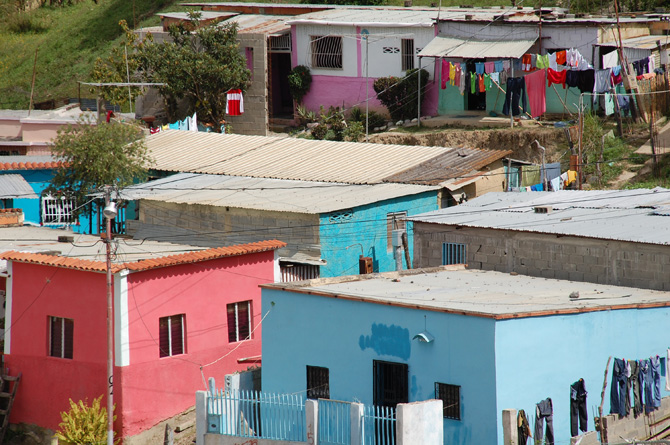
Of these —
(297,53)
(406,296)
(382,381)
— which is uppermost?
(297,53)

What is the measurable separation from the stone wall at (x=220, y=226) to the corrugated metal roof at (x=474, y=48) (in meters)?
11.6

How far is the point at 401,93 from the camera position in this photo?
38.6m

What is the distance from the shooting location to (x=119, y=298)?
75.4 ft

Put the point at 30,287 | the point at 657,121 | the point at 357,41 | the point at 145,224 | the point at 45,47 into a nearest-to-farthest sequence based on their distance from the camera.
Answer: the point at 30,287
the point at 145,224
the point at 657,121
the point at 357,41
the point at 45,47

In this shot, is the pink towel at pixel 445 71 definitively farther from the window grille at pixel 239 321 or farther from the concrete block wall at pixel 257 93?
the window grille at pixel 239 321

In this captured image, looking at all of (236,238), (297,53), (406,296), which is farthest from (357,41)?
(406,296)

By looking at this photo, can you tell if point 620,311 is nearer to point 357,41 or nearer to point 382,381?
point 382,381

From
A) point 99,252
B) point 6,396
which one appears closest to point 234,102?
point 99,252

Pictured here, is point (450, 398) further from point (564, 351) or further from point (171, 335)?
point (171, 335)

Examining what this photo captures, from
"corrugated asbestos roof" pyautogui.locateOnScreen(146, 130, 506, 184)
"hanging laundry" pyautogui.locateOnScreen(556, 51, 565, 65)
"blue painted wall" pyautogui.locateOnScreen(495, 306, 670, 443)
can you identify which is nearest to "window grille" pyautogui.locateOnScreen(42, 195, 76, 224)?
"corrugated asbestos roof" pyautogui.locateOnScreen(146, 130, 506, 184)

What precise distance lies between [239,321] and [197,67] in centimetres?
1629

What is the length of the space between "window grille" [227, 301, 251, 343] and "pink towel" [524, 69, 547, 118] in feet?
44.9

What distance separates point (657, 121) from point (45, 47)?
119 feet

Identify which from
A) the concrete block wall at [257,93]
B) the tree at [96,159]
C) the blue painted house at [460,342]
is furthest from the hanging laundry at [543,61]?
the blue painted house at [460,342]
